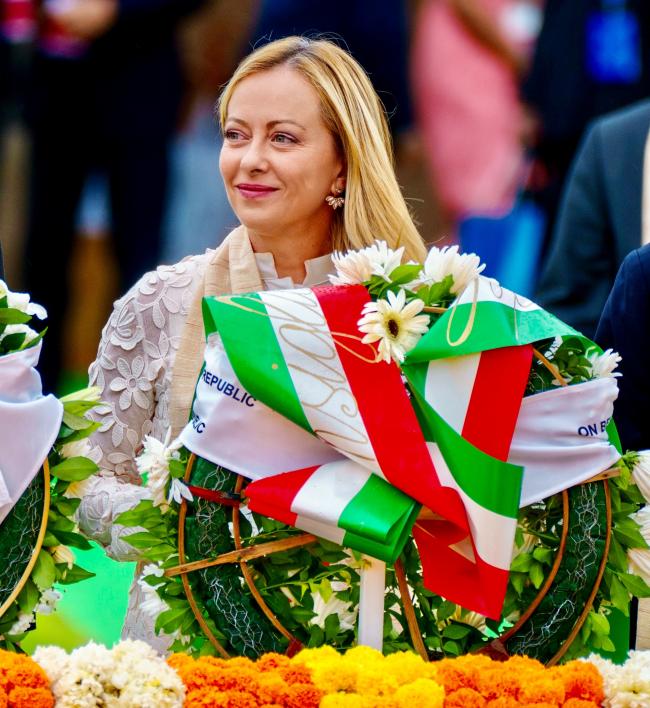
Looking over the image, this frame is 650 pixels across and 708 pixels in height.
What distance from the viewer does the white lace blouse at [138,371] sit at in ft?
9.40

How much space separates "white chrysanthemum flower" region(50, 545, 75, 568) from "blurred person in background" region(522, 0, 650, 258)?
13.3 feet

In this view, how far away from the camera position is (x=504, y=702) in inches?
83.4

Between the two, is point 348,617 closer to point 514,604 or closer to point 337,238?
point 514,604

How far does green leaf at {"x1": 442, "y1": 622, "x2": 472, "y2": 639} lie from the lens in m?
2.33

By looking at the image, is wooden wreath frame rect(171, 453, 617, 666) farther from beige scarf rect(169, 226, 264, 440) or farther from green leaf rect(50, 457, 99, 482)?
beige scarf rect(169, 226, 264, 440)

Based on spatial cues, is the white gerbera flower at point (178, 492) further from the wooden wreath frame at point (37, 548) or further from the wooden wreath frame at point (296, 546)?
the wooden wreath frame at point (37, 548)

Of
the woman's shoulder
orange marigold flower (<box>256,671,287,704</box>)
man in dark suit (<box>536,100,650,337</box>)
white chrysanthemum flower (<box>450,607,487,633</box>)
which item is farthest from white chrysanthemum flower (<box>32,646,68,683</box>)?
man in dark suit (<box>536,100,650,337</box>)

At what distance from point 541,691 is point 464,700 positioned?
107mm

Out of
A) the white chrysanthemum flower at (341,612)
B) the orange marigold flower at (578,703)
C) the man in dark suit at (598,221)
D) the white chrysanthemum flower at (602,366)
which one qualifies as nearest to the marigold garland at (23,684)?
the white chrysanthemum flower at (341,612)

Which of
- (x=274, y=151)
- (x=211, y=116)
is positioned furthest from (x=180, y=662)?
(x=211, y=116)

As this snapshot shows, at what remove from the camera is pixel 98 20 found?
604 cm

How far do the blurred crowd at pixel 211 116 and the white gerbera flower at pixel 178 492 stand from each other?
11.8ft

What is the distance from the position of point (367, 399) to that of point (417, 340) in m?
0.11

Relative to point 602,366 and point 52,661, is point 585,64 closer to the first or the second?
point 602,366
